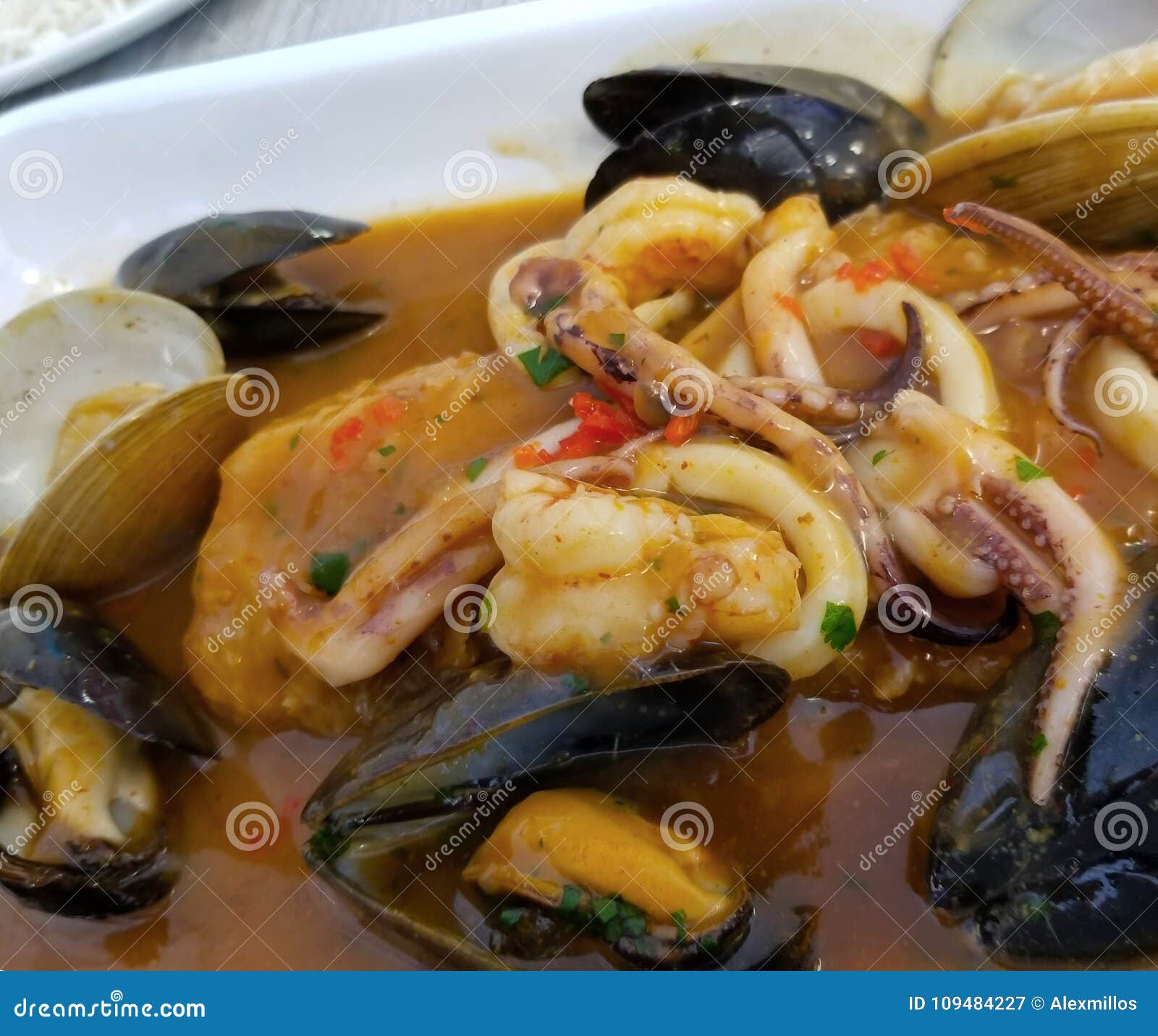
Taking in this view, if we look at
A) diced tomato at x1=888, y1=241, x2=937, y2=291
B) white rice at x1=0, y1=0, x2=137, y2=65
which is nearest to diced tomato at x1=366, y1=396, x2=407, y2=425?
diced tomato at x1=888, y1=241, x2=937, y2=291

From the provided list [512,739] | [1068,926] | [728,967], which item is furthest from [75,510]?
[1068,926]

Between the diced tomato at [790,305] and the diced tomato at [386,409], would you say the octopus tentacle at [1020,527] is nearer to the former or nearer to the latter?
the diced tomato at [790,305]

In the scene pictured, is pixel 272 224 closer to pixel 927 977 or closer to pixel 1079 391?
pixel 1079 391
